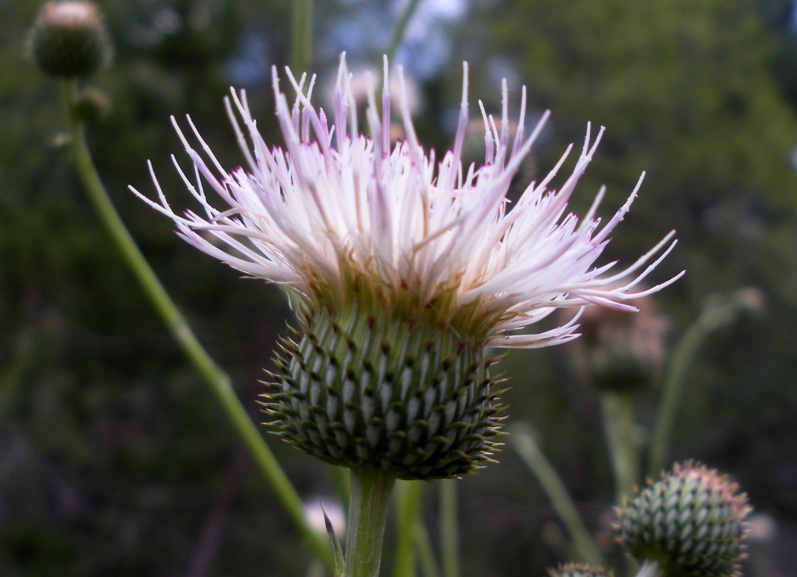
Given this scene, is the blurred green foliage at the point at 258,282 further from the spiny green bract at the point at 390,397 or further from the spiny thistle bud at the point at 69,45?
the spiny green bract at the point at 390,397

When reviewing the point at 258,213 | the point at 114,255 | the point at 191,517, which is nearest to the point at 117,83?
the point at 114,255

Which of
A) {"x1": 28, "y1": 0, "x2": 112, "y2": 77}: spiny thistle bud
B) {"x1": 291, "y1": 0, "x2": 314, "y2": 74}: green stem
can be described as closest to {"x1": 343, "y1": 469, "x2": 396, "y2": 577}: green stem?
{"x1": 291, "y1": 0, "x2": 314, "y2": 74}: green stem

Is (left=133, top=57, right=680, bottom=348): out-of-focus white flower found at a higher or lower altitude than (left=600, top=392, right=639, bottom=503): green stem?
lower

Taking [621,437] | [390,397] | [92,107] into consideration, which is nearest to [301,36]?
[92,107]

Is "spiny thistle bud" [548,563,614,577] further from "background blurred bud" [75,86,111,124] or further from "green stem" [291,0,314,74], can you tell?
"background blurred bud" [75,86,111,124]

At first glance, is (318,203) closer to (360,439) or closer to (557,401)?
(360,439)

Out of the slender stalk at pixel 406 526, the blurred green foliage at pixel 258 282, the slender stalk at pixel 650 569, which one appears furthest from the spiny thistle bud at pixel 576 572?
the blurred green foliage at pixel 258 282
